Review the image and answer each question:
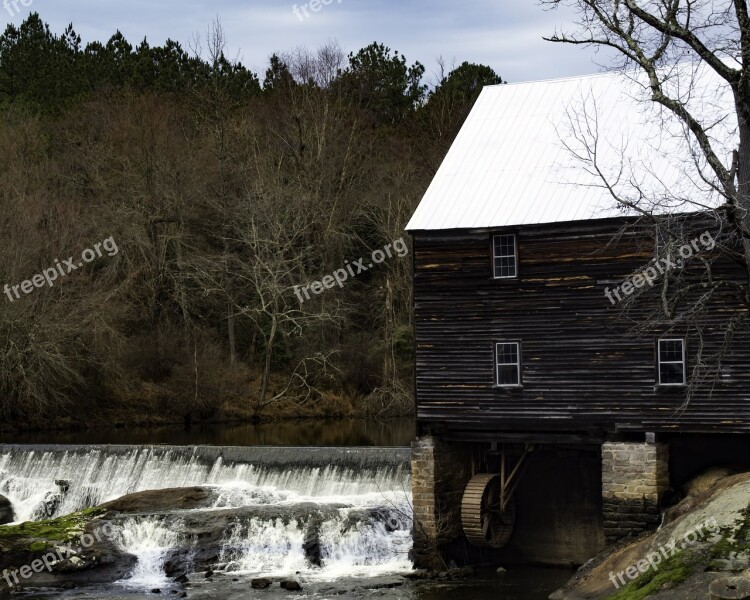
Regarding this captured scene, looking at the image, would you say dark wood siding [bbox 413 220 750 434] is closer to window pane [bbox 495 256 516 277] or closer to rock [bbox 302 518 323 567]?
window pane [bbox 495 256 516 277]

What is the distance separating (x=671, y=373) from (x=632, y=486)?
220cm

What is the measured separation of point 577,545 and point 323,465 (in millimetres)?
6576

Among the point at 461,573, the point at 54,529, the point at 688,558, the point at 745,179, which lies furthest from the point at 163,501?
the point at 745,179

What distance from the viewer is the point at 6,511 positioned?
31250 mm

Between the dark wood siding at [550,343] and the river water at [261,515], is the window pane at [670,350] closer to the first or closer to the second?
the dark wood siding at [550,343]

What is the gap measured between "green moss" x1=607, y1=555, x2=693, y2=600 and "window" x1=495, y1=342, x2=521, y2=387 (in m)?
6.16

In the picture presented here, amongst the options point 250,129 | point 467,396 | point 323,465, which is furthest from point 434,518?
point 250,129

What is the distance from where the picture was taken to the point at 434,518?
977 inches

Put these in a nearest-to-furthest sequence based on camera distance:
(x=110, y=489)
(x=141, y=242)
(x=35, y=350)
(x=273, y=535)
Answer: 1. (x=273, y=535)
2. (x=110, y=489)
3. (x=35, y=350)
4. (x=141, y=242)

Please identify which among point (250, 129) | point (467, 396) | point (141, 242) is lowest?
point (467, 396)

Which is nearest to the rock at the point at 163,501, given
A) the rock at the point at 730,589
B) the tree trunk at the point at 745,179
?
the tree trunk at the point at 745,179

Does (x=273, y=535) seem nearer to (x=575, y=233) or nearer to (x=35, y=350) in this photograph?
(x=575, y=233)

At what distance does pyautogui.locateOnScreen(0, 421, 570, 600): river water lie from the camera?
79.0 feet

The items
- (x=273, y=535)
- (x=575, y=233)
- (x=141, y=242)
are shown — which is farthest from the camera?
(x=141, y=242)
